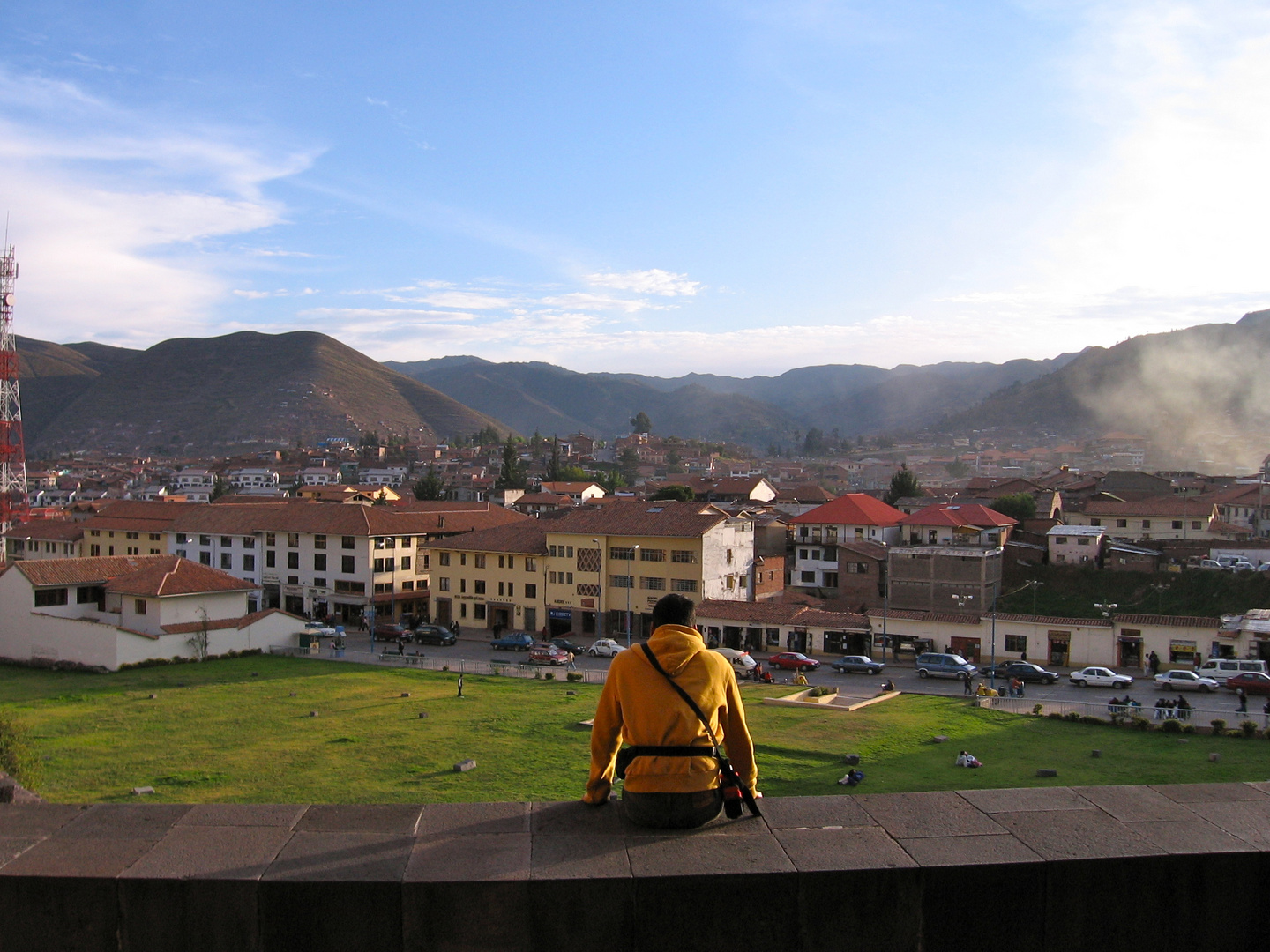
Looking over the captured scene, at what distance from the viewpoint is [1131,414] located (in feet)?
584

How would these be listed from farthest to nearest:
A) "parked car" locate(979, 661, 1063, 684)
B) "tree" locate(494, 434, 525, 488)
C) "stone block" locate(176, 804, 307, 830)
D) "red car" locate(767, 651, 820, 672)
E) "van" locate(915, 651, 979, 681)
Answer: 1. "tree" locate(494, 434, 525, 488)
2. "red car" locate(767, 651, 820, 672)
3. "van" locate(915, 651, 979, 681)
4. "parked car" locate(979, 661, 1063, 684)
5. "stone block" locate(176, 804, 307, 830)

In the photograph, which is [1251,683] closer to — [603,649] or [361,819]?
[603,649]

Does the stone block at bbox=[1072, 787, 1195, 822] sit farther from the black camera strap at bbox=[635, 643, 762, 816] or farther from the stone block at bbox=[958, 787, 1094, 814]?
the black camera strap at bbox=[635, 643, 762, 816]

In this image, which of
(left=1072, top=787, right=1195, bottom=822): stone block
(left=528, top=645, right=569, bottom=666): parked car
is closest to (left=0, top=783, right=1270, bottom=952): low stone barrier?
(left=1072, top=787, right=1195, bottom=822): stone block

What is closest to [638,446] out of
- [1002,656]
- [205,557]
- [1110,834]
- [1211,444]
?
[1211,444]

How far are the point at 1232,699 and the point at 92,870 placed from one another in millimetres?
33372

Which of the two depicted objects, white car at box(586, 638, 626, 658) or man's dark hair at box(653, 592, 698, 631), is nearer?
man's dark hair at box(653, 592, 698, 631)

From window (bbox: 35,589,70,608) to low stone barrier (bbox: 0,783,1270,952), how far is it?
128 ft

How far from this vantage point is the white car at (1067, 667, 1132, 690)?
3027 centimetres

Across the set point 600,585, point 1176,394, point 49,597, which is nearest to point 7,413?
point 49,597

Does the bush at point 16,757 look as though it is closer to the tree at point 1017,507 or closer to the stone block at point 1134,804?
the stone block at point 1134,804

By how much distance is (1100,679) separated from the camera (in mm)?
30625

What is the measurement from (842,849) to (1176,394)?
20573 cm

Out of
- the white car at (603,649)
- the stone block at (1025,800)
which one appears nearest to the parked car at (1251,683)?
the white car at (603,649)
